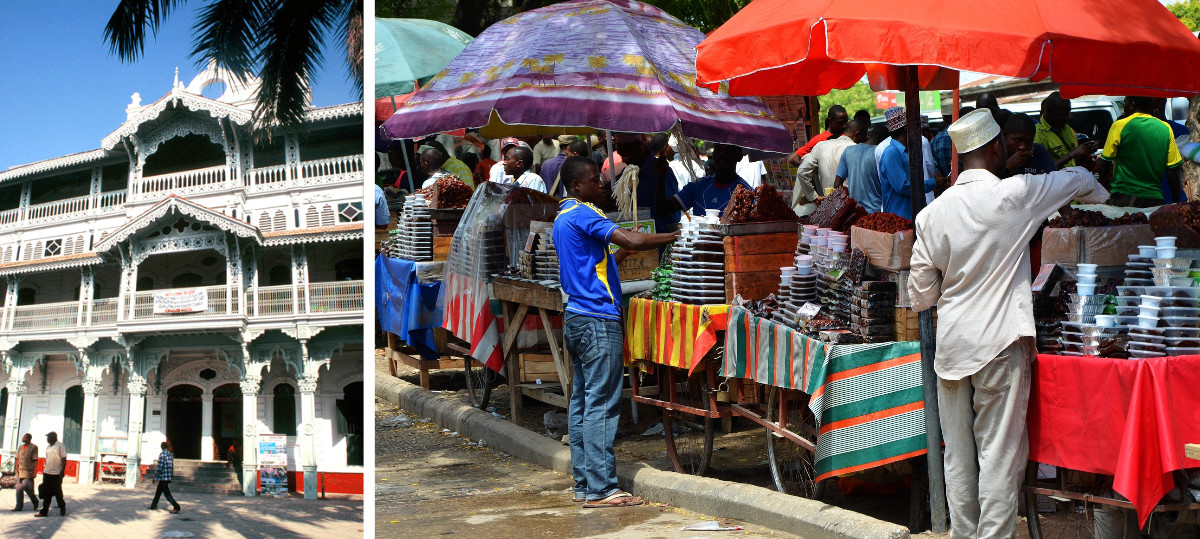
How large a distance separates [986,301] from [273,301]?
296cm

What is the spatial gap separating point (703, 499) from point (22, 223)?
4.11 m

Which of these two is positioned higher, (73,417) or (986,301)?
(986,301)

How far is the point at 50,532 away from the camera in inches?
104

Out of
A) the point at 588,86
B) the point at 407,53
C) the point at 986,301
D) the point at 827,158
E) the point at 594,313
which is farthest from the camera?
the point at 407,53

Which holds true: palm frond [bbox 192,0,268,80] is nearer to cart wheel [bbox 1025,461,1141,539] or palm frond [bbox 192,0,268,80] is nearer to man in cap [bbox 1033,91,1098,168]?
cart wheel [bbox 1025,461,1141,539]

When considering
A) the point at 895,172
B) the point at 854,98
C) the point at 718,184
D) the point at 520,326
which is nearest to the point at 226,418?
the point at 520,326

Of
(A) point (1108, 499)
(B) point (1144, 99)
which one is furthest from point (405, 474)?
(B) point (1144, 99)

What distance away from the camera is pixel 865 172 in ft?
30.5

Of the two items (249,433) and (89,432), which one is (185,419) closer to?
(249,433)

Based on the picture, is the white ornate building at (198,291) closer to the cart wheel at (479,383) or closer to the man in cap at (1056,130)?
the cart wheel at (479,383)

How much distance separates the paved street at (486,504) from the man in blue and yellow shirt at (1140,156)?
14.4 feet

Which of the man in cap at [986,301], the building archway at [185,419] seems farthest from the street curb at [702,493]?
the building archway at [185,419]

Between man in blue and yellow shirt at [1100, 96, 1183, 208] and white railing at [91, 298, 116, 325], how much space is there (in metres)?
7.40

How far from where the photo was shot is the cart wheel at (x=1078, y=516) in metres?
4.55
